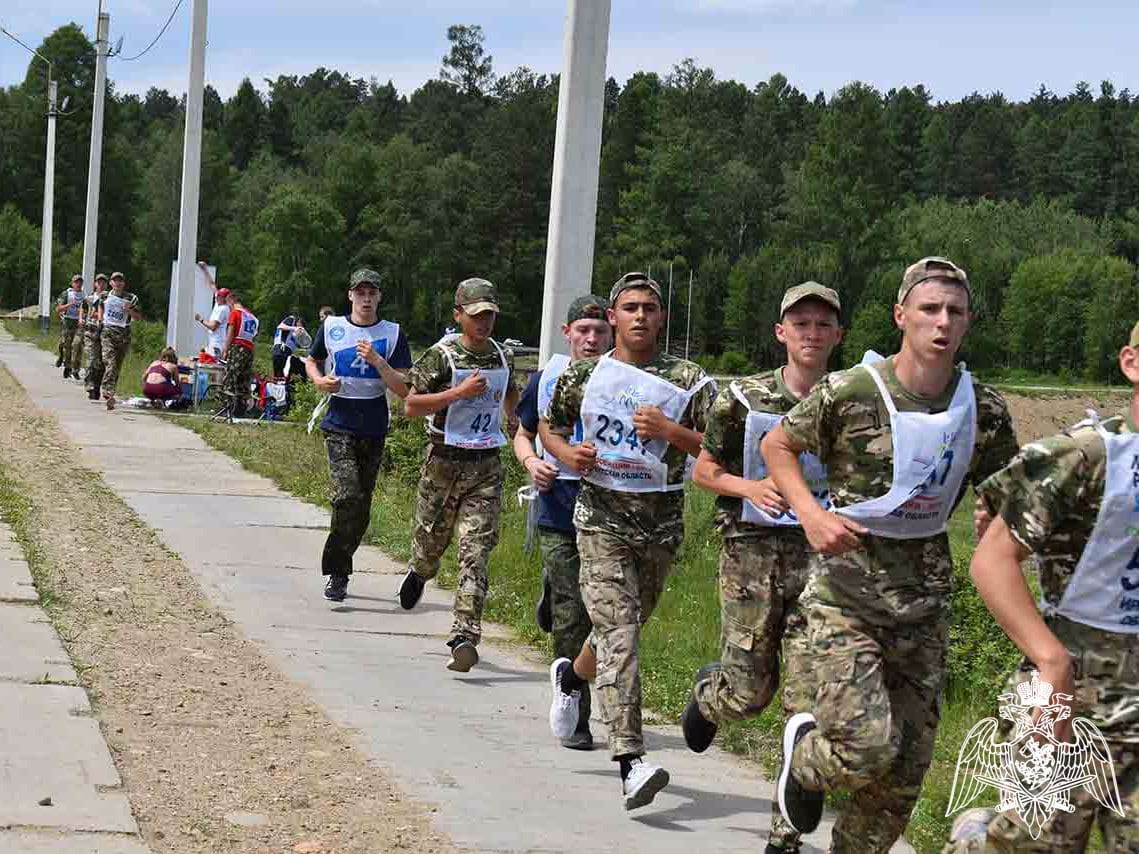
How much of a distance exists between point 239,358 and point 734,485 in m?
20.2

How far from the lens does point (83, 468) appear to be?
18.6m

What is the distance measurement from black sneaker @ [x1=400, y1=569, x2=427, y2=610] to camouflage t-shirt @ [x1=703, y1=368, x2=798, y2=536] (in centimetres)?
421

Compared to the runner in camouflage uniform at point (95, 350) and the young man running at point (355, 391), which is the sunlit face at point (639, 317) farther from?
the runner in camouflage uniform at point (95, 350)

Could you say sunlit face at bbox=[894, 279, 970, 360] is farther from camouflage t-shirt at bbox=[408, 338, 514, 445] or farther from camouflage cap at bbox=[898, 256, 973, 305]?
camouflage t-shirt at bbox=[408, 338, 514, 445]

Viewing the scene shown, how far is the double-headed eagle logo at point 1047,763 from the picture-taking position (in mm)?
4621

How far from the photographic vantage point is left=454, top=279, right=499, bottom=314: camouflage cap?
1018 cm

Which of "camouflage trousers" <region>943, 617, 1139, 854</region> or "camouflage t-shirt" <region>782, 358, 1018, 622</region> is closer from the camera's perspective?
"camouflage trousers" <region>943, 617, 1139, 854</region>

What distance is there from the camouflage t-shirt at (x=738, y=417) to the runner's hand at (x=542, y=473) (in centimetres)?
158

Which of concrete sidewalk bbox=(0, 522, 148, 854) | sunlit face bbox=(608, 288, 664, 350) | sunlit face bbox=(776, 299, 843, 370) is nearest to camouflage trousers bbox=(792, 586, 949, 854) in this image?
sunlit face bbox=(776, 299, 843, 370)

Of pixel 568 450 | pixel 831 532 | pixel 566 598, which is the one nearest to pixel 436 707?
pixel 566 598

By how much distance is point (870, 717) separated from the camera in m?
5.63

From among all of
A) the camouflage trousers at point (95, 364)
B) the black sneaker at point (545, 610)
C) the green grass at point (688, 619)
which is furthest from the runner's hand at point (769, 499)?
the camouflage trousers at point (95, 364)

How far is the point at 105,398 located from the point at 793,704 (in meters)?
22.3

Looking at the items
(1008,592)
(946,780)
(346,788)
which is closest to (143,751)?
(346,788)
